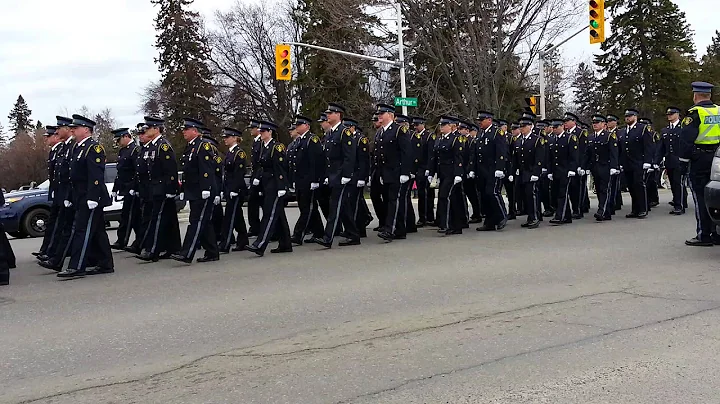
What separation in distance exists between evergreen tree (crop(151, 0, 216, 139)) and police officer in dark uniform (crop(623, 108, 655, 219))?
36.5 meters

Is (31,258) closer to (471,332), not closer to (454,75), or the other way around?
(471,332)

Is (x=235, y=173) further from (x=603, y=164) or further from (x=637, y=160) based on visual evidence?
(x=637, y=160)

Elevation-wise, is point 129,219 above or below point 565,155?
below

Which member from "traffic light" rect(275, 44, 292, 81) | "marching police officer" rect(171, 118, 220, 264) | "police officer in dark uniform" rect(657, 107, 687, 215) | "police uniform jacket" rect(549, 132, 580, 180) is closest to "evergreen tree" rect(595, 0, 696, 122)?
"traffic light" rect(275, 44, 292, 81)

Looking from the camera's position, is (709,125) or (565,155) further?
(565,155)

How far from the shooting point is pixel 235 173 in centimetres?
1127

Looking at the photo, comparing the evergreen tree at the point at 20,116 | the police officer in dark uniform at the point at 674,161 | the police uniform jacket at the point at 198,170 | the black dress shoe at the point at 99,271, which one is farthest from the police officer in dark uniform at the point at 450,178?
the evergreen tree at the point at 20,116

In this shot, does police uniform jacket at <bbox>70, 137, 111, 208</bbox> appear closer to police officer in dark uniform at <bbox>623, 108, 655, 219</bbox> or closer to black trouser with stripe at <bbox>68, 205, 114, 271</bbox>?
black trouser with stripe at <bbox>68, 205, 114, 271</bbox>

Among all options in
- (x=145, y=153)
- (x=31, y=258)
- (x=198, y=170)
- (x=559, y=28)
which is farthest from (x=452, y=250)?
(x=559, y=28)

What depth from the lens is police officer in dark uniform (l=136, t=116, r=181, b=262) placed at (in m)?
10.2

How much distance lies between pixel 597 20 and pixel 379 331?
17633mm

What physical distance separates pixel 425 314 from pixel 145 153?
5694 millimetres

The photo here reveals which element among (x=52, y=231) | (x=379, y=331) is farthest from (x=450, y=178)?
(x=379, y=331)

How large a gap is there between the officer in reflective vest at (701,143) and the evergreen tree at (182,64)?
134 ft
